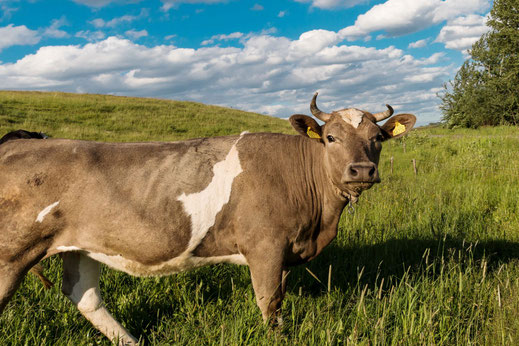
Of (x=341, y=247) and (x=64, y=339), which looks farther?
(x=341, y=247)

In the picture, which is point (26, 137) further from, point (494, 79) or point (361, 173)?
point (494, 79)

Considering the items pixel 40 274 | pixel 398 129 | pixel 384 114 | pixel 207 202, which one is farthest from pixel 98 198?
pixel 398 129

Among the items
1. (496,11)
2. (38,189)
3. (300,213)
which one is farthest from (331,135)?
(496,11)

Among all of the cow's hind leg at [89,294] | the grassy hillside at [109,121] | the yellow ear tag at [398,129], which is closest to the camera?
the cow's hind leg at [89,294]

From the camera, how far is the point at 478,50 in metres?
32.7

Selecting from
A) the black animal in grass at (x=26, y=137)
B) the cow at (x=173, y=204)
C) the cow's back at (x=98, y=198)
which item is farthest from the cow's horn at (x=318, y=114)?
the black animal in grass at (x=26, y=137)

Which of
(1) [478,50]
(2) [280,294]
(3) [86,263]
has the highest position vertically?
(1) [478,50]

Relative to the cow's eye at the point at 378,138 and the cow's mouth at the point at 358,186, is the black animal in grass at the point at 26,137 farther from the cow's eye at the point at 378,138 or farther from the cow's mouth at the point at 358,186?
the cow's eye at the point at 378,138

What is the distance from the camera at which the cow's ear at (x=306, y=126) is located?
154 inches

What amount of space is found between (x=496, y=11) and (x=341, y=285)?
3486 centimetres

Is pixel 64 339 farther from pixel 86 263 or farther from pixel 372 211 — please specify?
pixel 372 211

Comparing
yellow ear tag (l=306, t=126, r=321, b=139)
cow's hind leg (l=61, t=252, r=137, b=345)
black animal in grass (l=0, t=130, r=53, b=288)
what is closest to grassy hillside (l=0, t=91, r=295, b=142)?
black animal in grass (l=0, t=130, r=53, b=288)

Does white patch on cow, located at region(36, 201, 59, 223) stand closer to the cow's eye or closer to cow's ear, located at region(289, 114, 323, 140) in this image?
cow's ear, located at region(289, 114, 323, 140)

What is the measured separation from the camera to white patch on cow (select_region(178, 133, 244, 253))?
342 centimetres
